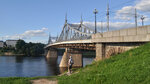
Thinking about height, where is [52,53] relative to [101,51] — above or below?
below

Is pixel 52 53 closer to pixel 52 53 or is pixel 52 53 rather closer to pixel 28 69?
pixel 52 53

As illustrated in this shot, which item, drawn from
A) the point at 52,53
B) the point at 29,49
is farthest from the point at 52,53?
the point at 29,49

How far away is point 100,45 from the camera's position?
18.4 meters

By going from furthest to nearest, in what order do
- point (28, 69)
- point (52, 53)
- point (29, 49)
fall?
1. point (29, 49)
2. point (52, 53)
3. point (28, 69)

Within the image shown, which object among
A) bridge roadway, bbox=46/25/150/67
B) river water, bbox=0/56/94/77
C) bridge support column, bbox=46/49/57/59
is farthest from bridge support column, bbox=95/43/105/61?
bridge support column, bbox=46/49/57/59

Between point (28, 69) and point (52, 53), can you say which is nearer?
point (28, 69)

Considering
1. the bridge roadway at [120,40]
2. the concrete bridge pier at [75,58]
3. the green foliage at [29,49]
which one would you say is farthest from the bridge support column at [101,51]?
the green foliage at [29,49]

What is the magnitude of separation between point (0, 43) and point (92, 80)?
202228 mm

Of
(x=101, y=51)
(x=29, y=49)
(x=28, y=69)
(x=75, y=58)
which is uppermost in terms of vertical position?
(x=101, y=51)

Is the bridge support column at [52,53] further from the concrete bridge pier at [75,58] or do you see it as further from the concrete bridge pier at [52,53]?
the concrete bridge pier at [75,58]

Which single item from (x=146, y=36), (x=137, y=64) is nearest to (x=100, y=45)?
(x=146, y=36)

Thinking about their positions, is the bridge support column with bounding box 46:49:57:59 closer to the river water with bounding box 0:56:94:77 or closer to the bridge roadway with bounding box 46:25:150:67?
the river water with bounding box 0:56:94:77

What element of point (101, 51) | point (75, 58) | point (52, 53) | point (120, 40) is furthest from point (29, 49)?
point (120, 40)

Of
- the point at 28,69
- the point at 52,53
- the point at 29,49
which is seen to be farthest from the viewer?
the point at 29,49
